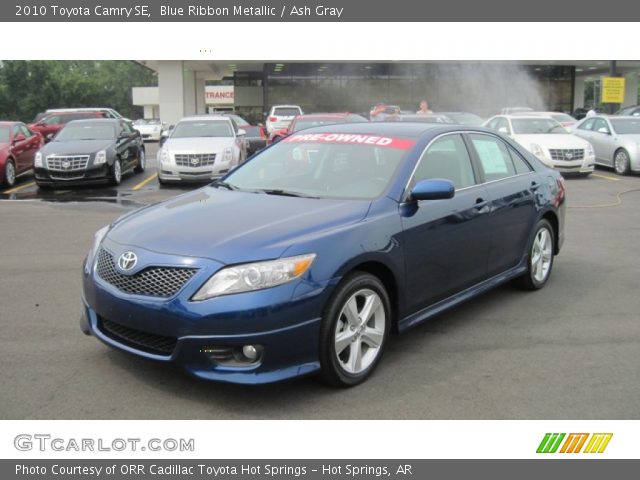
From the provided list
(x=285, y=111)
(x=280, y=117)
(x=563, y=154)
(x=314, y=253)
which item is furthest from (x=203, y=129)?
(x=285, y=111)

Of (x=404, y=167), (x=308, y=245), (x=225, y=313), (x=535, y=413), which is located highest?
(x=404, y=167)

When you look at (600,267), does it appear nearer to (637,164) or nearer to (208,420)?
(208,420)

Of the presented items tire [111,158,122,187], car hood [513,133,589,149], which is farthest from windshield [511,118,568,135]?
tire [111,158,122,187]

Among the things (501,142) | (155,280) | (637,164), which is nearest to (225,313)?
(155,280)

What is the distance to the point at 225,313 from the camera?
3.44 m

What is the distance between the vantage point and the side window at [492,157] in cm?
531

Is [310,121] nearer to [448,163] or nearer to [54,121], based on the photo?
[448,163]

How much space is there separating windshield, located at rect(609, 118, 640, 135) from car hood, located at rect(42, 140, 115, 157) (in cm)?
1268

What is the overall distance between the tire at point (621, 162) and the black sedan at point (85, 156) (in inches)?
478

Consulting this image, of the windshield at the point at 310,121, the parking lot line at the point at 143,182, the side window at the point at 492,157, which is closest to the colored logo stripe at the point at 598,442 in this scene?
the side window at the point at 492,157

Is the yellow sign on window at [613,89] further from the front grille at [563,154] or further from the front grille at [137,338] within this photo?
the front grille at [137,338]

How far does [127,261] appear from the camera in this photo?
12.3ft

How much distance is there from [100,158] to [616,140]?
1259 cm

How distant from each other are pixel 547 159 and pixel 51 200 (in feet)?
35.7
